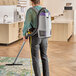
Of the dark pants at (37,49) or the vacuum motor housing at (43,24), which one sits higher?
the vacuum motor housing at (43,24)

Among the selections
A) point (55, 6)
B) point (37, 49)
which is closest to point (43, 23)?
point (37, 49)

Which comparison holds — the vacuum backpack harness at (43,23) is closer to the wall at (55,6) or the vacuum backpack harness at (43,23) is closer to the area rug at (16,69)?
the area rug at (16,69)

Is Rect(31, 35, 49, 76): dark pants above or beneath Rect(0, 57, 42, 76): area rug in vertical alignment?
above

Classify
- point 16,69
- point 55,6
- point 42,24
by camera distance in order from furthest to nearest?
1. point 55,6
2. point 16,69
3. point 42,24

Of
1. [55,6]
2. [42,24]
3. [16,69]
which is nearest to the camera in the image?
[42,24]

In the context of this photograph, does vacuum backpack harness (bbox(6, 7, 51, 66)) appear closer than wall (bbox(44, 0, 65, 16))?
Yes

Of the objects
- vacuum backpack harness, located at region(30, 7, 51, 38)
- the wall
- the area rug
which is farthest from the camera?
the wall

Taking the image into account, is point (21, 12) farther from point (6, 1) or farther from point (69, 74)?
point (69, 74)

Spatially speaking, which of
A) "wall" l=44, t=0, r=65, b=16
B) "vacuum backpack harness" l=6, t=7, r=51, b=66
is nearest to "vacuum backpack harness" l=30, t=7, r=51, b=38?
"vacuum backpack harness" l=6, t=7, r=51, b=66

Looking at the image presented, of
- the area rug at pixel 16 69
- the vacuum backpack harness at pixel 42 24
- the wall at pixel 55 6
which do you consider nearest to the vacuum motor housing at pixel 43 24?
the vacuum backpack harness at pixel 42 24

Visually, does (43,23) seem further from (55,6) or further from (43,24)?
(55,6)

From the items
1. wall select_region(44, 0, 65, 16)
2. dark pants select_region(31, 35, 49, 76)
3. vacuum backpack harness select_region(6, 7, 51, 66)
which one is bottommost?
dark pants select_region(31, 35, 49, 76)

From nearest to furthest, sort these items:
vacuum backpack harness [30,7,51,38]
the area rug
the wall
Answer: vacuum backpack harness [30,7,51,38] < the area rug < the wall

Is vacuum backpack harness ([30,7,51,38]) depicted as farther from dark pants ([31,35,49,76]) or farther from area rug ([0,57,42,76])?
area rug ([0,57,42,76])
